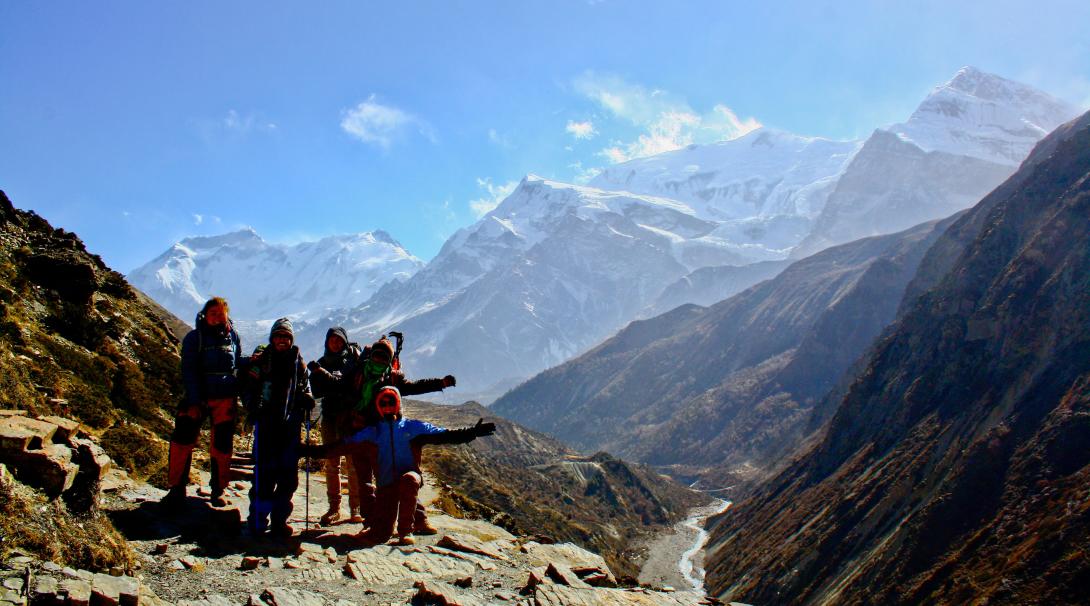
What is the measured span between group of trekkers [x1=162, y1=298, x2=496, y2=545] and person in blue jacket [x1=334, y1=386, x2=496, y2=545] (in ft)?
0.05

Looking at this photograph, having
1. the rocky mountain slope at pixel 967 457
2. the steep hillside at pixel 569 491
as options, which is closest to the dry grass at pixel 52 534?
the steep hillside at pixel 569 491

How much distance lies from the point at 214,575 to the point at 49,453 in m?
2.24

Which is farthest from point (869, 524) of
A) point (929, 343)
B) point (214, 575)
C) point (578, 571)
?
point (214, 575)

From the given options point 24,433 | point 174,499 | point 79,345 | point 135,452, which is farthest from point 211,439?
point 79,345

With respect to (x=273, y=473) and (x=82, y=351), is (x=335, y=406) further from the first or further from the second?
(x=82, y=351)

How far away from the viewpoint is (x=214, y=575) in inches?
308

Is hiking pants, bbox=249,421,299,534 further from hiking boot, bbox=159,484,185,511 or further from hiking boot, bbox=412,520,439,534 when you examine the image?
hiking boot, bbox=412,520,439,534

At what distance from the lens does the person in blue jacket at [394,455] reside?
404 inches

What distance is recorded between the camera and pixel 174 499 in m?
9.50

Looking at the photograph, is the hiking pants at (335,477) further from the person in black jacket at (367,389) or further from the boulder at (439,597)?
the boulder at (439,597)

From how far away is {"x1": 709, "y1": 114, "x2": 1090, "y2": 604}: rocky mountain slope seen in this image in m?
56.3

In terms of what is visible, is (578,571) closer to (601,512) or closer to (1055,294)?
(1055,294)

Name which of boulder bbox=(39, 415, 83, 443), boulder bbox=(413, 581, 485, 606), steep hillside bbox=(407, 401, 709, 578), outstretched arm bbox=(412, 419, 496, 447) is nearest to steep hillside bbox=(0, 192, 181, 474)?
boulder bbox=(39, 415, 83, 443)

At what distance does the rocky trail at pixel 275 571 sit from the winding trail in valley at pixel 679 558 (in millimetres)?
71154
